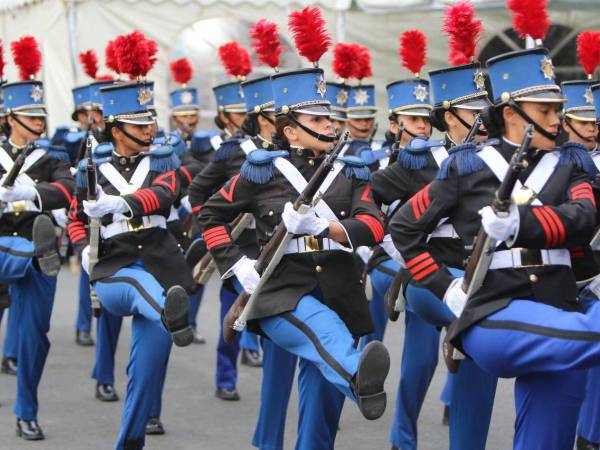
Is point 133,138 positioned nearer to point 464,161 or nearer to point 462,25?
point 462,25

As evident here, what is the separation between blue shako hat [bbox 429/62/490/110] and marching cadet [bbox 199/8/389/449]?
2.73ft

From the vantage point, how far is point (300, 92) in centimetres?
589

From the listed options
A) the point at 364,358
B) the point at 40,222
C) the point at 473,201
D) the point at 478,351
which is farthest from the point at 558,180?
the point at 40,222

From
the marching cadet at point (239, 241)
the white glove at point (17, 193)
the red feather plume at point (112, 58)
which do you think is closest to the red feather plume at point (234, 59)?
the marching cadet at point (239, 241)

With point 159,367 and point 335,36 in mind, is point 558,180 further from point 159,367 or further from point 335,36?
point 335,36

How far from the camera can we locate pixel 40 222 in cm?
741

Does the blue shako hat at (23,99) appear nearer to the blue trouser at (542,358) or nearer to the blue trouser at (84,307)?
the blue trouser at (84,307)

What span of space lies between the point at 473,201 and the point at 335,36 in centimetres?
896

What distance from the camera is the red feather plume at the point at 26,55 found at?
29.6 ft

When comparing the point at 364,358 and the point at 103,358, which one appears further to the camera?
the point at 103,358

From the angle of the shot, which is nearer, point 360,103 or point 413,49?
point 413,49

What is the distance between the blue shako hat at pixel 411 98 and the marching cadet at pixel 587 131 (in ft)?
3.03

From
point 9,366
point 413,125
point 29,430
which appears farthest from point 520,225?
point 9,366

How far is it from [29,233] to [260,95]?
68.7 inches
